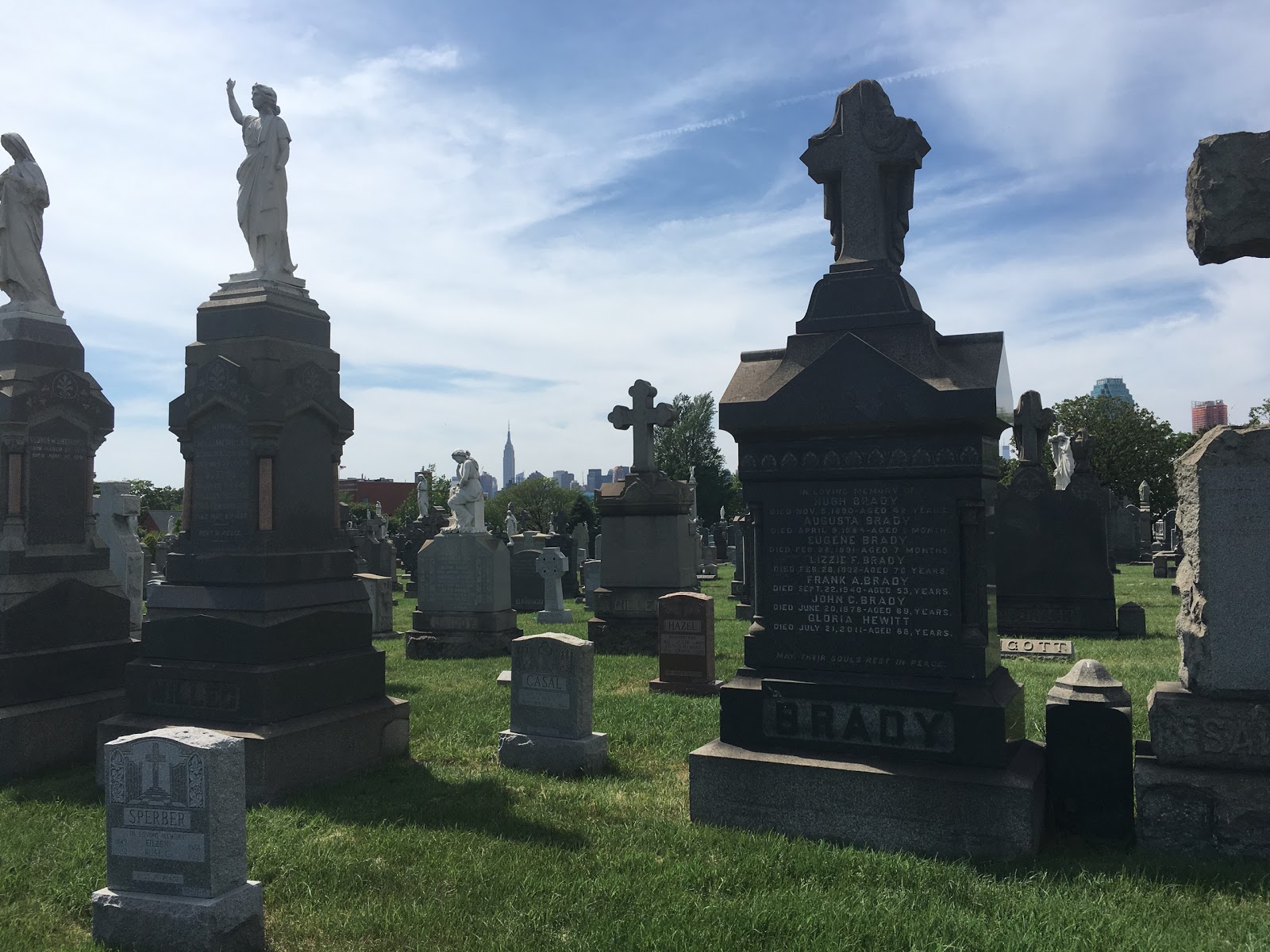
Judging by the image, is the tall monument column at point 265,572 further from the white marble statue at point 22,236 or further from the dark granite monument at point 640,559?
the dark granite monument at point 640,559

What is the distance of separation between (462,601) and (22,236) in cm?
787

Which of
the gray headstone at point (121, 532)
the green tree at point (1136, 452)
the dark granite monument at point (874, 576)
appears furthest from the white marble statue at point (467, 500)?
the green tree at point (1136, 452)

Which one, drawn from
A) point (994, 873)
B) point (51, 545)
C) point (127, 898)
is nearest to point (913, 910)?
point (994, 873)

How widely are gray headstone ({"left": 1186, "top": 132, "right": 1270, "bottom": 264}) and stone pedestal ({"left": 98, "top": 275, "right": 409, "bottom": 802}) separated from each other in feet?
21.0

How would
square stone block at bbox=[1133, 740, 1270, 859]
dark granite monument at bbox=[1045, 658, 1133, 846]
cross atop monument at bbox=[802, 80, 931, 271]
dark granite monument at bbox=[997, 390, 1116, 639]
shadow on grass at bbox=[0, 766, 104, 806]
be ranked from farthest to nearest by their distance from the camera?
dark granite monument at bbox=[997, 390, 1116, 639]
shadow on grass at bbox=[0, 766, 104, 806]
cross atop monument at bbox=[802, 80, 931, 271]
dark granite monument at bbox=[1045, 658, 1133, 846]
square stone block at bbox=[1133, 740, 1270, 859]

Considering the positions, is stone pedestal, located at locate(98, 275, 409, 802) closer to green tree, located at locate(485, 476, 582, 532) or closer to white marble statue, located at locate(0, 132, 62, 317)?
white marble statue, located at locate(0, 132, 62, 317)

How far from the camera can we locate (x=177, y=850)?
169 inches

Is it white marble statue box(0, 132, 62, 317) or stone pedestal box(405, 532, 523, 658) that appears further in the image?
stone pedestal box(405, 532, 523, 658)

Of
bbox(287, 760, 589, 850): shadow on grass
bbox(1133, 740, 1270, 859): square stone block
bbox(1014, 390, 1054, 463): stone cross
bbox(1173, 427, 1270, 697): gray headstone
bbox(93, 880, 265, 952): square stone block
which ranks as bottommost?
bbox(287, 760, 589, 850): shadow on grass

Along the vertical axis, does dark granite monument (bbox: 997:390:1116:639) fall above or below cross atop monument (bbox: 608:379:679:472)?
below

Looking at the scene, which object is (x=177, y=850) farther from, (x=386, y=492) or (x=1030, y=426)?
(x=386, y=492)

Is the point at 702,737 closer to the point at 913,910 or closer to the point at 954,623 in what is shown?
the point at 954,623

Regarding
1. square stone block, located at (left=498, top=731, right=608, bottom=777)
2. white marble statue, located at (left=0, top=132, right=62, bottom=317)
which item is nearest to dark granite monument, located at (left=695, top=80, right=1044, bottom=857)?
square stone block, located at (left=498, top=731, right=608, bottom=777)

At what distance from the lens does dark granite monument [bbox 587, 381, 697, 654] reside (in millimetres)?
14719
